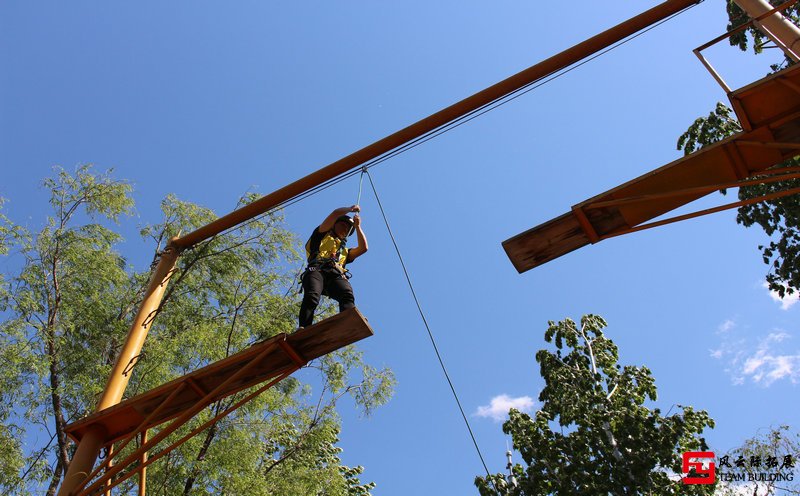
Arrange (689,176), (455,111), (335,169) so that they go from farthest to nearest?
1. (335,169)
2. (455,111)
3. (689,176)

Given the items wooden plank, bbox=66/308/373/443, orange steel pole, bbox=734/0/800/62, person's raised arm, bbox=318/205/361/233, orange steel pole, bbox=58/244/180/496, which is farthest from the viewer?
person's raised arm, bbox=318/205/361/233

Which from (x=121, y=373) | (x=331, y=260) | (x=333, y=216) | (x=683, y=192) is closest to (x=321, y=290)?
(x=331, y=260)

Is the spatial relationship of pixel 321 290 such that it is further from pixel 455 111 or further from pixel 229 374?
pixel 455 111

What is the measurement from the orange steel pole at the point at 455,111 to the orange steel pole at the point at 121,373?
42 centimetres

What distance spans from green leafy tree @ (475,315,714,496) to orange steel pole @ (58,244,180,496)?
39.4 ft

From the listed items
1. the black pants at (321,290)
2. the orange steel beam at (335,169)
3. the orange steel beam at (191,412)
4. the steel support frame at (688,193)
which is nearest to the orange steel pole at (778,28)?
the orange steel beam at (335,169)

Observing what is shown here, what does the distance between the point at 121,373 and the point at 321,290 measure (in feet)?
6.57

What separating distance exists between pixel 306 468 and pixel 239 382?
5815 mm

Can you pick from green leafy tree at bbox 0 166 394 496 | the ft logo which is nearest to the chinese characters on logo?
the ft logo

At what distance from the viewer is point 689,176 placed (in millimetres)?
4578

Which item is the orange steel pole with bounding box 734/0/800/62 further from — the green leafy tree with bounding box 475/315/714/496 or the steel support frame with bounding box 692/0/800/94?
the green leafy tree with bounding box 475/315/714/496

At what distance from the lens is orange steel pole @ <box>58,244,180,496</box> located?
16.3 feet

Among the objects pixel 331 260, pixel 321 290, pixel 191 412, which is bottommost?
pixel 191 412

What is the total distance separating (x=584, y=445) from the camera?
15.7 metres
